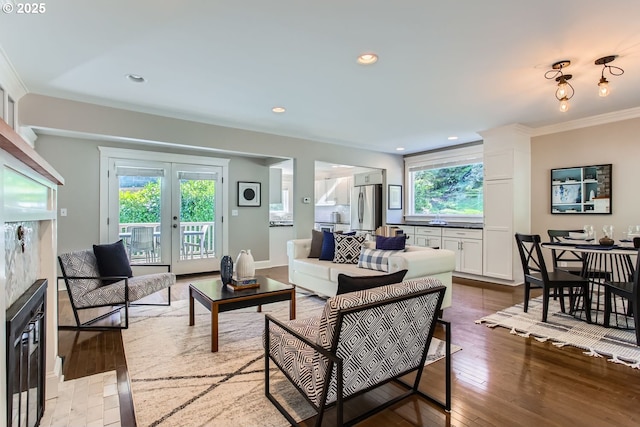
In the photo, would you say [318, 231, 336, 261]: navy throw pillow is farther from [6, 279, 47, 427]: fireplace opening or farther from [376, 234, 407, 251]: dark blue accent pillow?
[6, 279, 47, 427]: fireplace opening

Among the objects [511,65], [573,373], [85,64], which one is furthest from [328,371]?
[85,64]

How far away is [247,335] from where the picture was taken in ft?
9.75

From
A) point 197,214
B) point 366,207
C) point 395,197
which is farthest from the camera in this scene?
point 366,207

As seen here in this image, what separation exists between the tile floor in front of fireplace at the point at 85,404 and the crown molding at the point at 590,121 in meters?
5.95

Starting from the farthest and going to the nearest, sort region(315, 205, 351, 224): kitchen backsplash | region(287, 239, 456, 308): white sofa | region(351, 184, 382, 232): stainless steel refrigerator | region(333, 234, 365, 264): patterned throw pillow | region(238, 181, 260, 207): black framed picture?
region(315, 205, 351, 224): kitchen backsplash
region(351, 184, 382, 232): stainless steel refrigerator
region(238, 181, 260, 207): black framed picture
region(333, 234, 365, 264): patterned throw pillow
region(287, 239, 456, 308): white sofa

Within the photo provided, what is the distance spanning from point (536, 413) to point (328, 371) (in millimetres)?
1282

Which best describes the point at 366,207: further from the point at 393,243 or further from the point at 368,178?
Answer: the point at 393,243

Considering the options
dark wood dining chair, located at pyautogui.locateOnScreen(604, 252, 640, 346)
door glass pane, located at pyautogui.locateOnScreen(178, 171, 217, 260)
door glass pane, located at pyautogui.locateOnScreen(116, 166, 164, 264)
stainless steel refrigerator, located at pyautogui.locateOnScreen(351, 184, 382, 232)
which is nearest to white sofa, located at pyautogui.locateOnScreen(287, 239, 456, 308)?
dark wood dining chair, located at pyautogui.locateOnScreen(604, 252, 640, 346)

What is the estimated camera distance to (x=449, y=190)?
6297 mm

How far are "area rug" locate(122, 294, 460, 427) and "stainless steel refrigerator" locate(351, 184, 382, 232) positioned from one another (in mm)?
3963

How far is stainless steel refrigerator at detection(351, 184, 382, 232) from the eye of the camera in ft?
23.2

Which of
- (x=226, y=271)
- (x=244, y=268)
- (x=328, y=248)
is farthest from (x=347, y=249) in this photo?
(x=226, y=271)

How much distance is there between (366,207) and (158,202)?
13.6 feet

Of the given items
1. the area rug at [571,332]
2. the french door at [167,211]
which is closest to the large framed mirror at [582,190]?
the area rug at [571,332]
